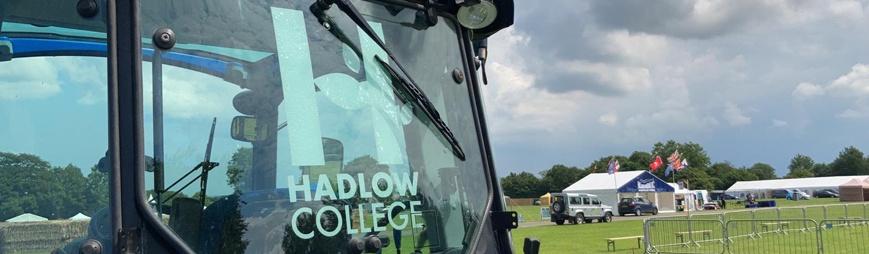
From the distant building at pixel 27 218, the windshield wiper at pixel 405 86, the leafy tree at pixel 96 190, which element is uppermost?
the windshield wiper at pixel 405 86

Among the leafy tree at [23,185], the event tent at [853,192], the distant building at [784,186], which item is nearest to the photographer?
the leafy tree at [23,185]

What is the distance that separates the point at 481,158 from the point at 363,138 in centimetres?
61

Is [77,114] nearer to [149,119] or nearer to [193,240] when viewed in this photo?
[149,119]

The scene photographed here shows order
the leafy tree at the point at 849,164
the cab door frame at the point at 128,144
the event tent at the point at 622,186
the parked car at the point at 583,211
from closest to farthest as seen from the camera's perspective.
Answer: the cab door frame at the point at 128,144, the parked car at the point at 583,211, the event tent at the point at 622,186, the leafy tree at the point at 849,164

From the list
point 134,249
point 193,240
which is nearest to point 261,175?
point 193,240

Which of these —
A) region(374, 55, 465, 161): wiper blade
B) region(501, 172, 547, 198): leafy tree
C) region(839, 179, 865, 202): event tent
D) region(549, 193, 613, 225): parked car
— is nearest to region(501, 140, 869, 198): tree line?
region(501, 172, 547, 198): leafy tree

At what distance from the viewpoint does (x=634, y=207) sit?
49.3 m

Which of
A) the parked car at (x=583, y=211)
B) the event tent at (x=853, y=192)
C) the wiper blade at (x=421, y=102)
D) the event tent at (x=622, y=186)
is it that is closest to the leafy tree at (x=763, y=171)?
the event tent at (x=853, y=192)

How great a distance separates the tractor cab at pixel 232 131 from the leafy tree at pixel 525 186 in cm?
11221

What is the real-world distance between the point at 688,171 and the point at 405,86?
127423 millimetres

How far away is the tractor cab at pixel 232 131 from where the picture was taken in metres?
2.16

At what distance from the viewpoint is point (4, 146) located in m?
2.19

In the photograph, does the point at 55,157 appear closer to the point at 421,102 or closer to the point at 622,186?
the point at 421,102

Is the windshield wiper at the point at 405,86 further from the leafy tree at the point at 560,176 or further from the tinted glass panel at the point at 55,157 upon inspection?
the leafy tree at the point at 560,176
